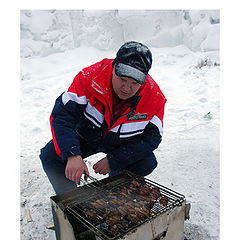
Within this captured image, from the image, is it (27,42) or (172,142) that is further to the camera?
(27,42)

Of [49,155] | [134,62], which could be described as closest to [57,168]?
[49,155]

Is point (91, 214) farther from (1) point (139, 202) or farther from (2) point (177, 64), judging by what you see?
(2) point (177, 64)

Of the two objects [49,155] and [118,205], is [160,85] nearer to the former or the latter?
[49,155]

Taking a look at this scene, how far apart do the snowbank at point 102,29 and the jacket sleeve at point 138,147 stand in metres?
8.60

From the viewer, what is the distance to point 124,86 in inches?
83.0

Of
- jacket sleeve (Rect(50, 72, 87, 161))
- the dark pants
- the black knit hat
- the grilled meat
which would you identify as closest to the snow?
the dark pants

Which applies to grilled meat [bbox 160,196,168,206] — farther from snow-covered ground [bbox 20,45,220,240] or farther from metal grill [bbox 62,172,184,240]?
snow-covered ground [bbox 20,45,220,240]

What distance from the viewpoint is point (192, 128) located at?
5145 millimetres

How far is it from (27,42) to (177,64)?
246 inches

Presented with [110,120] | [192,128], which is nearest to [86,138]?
[110,120]

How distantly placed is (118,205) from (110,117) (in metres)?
0.83

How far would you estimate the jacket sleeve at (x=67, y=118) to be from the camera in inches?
83.8

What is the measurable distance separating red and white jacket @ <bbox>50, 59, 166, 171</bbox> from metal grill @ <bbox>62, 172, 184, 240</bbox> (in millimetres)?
353

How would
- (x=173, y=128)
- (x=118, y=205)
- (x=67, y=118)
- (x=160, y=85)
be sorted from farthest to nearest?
(x=160, y=85), (x=173, y=128), (x=67, y=118), (x=118, y=205)
